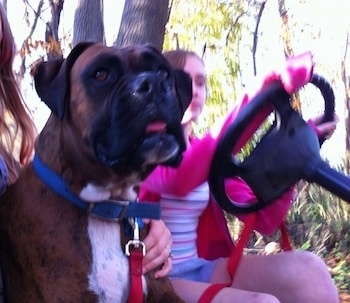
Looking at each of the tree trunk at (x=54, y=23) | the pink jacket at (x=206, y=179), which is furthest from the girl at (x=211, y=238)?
the tree trunk at (x=54, y=23)

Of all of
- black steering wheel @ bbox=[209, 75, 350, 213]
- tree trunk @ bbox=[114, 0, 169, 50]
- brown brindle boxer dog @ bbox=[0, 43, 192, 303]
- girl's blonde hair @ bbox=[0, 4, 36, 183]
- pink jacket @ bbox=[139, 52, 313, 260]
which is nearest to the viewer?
black steering wheel @ bbox=[209, 75, 350, 213]

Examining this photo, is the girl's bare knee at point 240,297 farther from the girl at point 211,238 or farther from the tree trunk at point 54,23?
the tree trunk at point 54,23

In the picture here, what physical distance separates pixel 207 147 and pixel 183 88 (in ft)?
1.03

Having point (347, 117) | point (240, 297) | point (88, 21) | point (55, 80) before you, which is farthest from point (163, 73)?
point (347, 117)

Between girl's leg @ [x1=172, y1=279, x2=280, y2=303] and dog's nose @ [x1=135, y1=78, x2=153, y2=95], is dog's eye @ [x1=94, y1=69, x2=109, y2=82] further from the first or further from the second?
girl's leg @ [x1=172, y1=279, x2=280, y2=303]

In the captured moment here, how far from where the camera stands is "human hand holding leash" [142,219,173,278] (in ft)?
8.28

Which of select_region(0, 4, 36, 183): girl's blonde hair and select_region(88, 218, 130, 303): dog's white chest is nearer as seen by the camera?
select_region(88, 218, 130, 303): dog's white chest

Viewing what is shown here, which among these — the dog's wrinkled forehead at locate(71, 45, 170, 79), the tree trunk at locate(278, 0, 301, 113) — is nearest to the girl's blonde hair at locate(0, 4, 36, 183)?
the dog's wrinkled forehead at locate(71, 45, 170, 79)

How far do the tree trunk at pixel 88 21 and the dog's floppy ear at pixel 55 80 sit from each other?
4869mm

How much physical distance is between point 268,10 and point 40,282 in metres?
12.4

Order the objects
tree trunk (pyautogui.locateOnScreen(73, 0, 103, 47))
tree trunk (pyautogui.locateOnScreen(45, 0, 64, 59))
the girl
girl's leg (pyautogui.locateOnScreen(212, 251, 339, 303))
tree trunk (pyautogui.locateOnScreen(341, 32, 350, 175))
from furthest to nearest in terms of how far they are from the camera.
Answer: tree trunk (pyautogui.locateOnScreen(45, 0, 64, 59)) → tree trunk (pyautogui.locateOnScreen(341, 32, 350, 175)) → tree trunk (pyautogui.locateOnScreen(73, 0, 103, 47)) → girl's leg (pyautogui.locateOnScreen(212, 251, 339, 303)) → the girl

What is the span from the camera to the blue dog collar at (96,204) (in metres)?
2.38

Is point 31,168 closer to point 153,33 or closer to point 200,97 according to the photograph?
point 200,97

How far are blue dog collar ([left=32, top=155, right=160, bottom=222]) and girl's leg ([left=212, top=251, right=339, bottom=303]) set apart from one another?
2.07ft
